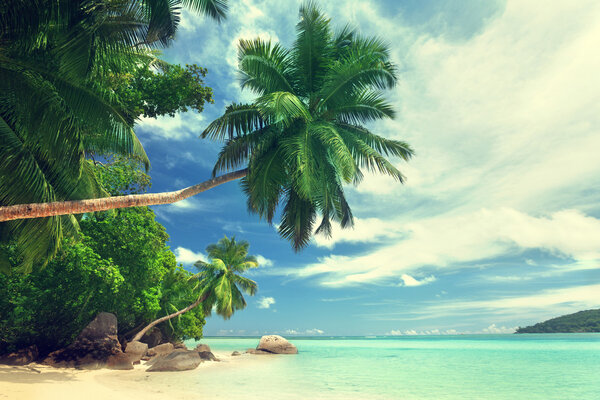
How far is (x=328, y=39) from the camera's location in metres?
11.6

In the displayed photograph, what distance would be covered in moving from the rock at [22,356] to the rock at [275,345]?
21.1m

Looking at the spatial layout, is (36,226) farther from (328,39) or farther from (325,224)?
(328,39)

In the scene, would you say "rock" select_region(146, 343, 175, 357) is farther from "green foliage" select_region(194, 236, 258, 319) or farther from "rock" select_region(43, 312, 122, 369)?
"rock" select_region(43, 312, 122, 369)

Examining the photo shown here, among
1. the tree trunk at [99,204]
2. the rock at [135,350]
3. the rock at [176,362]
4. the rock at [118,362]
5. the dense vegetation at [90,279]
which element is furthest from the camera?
the rock at [135,350]

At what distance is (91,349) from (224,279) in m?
13.0

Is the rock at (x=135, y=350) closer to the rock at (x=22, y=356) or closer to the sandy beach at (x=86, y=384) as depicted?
the sandy beach at (x=86, y=384)

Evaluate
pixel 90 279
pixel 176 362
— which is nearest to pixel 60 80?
pixel 90 279

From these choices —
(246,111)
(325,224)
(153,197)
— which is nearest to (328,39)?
Answer: (246,111)

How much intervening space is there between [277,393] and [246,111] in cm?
944

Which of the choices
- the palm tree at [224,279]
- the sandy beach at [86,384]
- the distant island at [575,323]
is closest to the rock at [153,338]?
the palm tree at [224,279]

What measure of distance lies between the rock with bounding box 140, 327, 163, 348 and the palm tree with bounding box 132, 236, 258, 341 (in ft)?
11.1

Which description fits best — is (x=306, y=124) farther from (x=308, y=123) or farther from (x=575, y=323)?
(x=575, y=323)

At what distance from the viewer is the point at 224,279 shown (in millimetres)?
28094

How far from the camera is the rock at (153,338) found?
27.2 meters
